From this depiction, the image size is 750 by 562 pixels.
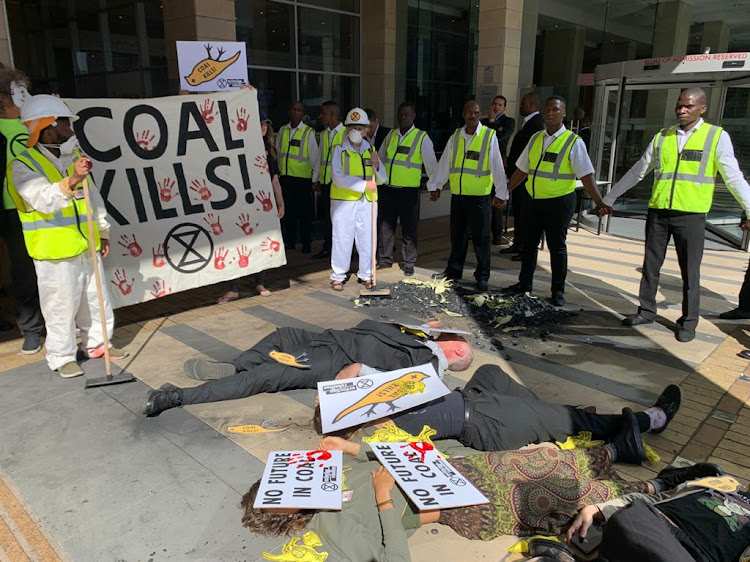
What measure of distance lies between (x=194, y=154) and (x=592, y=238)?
7687 mm

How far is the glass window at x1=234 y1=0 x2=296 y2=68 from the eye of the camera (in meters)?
10.1

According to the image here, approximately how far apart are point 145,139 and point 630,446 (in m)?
5.01

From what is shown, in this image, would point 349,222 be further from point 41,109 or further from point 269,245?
point 41,109

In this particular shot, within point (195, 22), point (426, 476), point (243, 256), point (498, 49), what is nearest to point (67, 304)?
point (243, 256)

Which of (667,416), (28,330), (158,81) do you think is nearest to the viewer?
(667,416)

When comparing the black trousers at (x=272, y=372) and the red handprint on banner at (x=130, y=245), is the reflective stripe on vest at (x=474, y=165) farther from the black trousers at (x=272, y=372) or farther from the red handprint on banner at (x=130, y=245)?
the red handprint on banner at (x=130, y=245)

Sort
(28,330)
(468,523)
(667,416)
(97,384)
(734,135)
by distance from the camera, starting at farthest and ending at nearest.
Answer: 1. (734,135)
2. (28,330)
3. (97,384)
4. (667,416)
5. (468,523)

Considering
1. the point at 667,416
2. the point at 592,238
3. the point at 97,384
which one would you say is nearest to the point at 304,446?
the point at 97,384

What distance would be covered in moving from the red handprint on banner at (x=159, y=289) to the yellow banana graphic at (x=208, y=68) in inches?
86.2

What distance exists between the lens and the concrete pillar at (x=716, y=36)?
14938 millimetres

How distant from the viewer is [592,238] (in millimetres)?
10594

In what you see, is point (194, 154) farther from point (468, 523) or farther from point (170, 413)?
point (468, 523)

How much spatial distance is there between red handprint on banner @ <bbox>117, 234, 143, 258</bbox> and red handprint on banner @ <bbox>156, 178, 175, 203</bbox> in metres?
0.53

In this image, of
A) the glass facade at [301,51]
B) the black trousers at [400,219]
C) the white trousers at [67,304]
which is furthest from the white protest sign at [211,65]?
the glass facade at [301,51]
